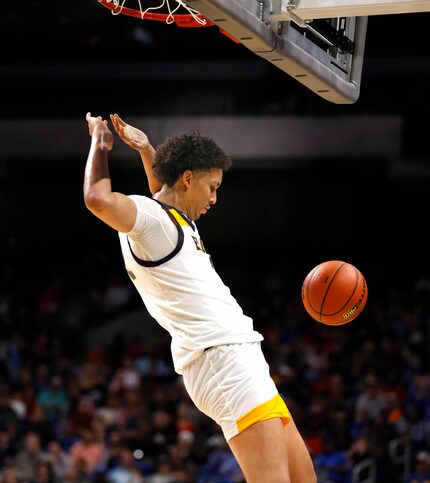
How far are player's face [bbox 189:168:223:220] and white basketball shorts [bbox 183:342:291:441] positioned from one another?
619 millimetres

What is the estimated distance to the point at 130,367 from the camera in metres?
12.4

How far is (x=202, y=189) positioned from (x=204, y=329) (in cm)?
61

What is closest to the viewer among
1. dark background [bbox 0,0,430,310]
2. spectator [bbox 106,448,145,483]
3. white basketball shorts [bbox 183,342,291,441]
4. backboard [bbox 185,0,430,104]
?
backboard [bbox 185,0,430,104]

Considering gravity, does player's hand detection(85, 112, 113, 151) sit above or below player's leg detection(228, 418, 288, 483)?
above

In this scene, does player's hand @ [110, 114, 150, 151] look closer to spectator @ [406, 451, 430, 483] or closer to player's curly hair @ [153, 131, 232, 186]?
player's curly hair @ [153, 131, 232, 186]

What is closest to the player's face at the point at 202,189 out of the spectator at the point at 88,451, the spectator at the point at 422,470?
the spectator at the point at 422,470

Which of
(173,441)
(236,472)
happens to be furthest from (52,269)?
(236,472)

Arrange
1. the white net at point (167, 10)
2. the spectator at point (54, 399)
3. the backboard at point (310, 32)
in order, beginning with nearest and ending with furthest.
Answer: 1. the backboard at point (310, 32)
2. the white net at point (167, 10)
3. the spectator at point (54, 399)

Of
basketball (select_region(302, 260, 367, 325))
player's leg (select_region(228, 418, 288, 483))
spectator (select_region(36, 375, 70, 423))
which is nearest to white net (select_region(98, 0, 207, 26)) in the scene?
basketball (select_region(302, 260, 367, 325))

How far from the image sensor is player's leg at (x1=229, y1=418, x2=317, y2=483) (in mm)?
3674

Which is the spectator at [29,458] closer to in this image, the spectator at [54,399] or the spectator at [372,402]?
the spectator at [54,399]

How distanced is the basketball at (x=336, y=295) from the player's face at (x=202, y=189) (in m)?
0.85

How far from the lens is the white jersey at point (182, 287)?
3.80 meters

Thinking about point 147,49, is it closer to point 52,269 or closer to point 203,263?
point 52,269
